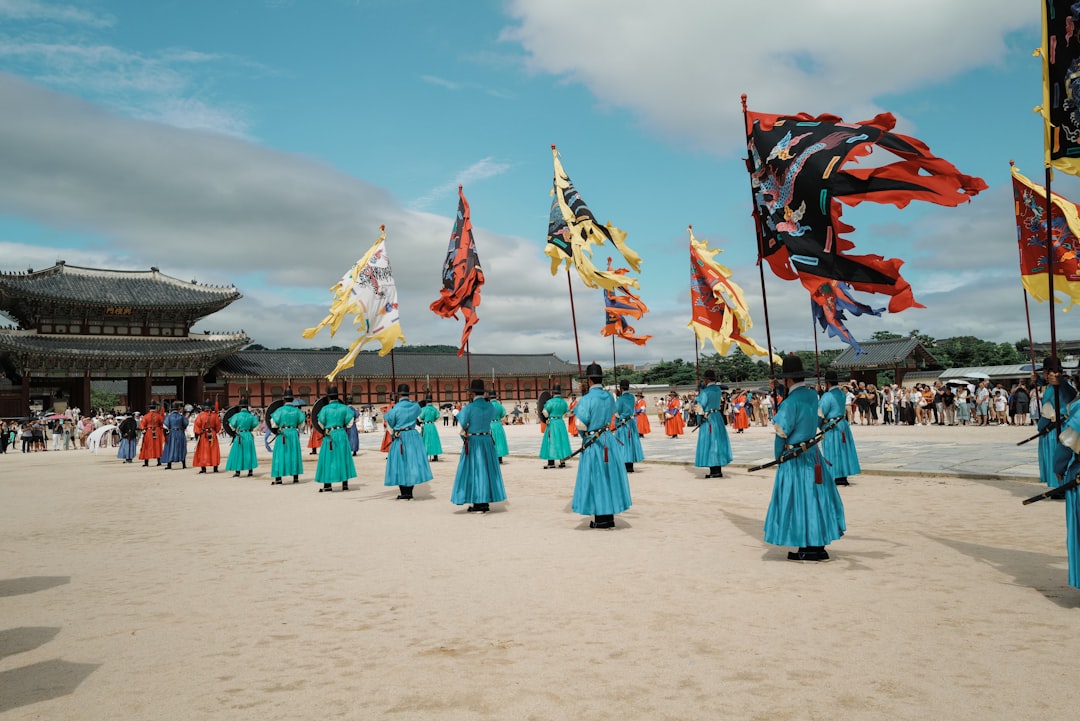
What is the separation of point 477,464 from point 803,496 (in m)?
4.93

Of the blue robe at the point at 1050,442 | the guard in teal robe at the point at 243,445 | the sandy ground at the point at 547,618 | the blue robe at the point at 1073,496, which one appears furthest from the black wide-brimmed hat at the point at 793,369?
the guard in teal robe at the point at 243,445

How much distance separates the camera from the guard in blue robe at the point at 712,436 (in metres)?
12.4

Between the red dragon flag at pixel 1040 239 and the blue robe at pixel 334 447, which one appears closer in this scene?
the red dragon flag at pixel 1040 239

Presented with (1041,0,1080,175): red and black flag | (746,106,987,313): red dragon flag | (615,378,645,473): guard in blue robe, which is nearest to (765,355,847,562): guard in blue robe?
(746,106,987,313): red dragon flag

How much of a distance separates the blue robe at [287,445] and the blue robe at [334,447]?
1.19 m

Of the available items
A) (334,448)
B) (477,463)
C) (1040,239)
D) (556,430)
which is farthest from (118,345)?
(1040,239)

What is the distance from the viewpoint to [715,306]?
45.8 feet

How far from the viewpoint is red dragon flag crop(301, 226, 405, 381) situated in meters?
13.9

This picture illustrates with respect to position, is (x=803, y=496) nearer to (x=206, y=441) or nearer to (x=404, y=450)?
(x=404, y=450)

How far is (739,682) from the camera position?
3.64 m

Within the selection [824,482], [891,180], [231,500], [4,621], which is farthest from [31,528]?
[891,180]

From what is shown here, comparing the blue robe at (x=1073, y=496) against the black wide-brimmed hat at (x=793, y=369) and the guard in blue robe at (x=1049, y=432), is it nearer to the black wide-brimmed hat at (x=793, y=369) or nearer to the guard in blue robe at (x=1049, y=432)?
the black wide-brimmed hat at (x=793, y=369)

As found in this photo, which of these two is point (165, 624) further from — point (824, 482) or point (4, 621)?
point (824, 482)

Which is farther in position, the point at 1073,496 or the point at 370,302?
the point at 370,302
